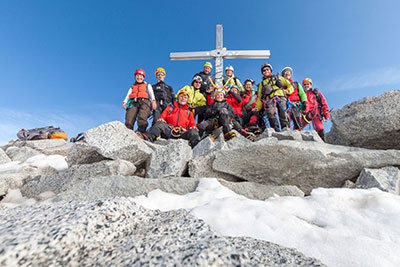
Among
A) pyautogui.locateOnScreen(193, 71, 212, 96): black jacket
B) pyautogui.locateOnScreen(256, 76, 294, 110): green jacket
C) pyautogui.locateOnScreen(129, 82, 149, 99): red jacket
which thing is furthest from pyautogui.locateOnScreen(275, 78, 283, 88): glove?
pyautogui.locateOnScreen(129, 82, 149, 99): red jacket

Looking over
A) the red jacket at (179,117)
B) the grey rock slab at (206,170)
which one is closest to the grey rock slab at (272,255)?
the grey rock slab at (206,170)

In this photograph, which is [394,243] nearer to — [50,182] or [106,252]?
[106,252]

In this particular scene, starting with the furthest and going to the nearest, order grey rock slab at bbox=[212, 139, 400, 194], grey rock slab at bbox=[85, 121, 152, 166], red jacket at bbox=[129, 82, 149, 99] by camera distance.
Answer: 1. red jacket at bbox=[129, 82, 149, 99]
2. grey rock slab at bbox=[85, 121, 152, 166]
3. grey rock slab at bbox=[212, 139, 400, 194]

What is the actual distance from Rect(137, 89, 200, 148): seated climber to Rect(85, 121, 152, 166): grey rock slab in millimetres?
2934

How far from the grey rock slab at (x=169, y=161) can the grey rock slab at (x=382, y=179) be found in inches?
117

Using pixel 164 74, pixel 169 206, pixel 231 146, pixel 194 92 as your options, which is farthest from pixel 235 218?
pixel 164 74

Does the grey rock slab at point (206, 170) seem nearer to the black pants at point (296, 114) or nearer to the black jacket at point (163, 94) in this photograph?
the black jacket at point (163, 94)

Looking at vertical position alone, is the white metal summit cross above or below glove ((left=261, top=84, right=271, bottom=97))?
above

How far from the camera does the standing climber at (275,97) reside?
10.1 metres

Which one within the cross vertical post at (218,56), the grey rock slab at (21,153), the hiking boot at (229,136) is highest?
the cross vertical post at (218,56)

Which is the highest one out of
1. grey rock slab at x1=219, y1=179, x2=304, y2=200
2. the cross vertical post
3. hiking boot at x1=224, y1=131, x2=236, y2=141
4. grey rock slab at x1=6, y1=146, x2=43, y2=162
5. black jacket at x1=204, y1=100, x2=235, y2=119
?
the cross vertical post

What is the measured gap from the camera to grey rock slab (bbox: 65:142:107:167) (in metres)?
4.75

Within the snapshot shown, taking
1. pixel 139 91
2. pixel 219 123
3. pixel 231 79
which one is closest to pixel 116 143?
pixel 139 91

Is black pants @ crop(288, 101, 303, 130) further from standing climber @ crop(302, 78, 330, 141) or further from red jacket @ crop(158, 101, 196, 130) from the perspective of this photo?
red jacket @ crop(158, 101, 196, 130)
